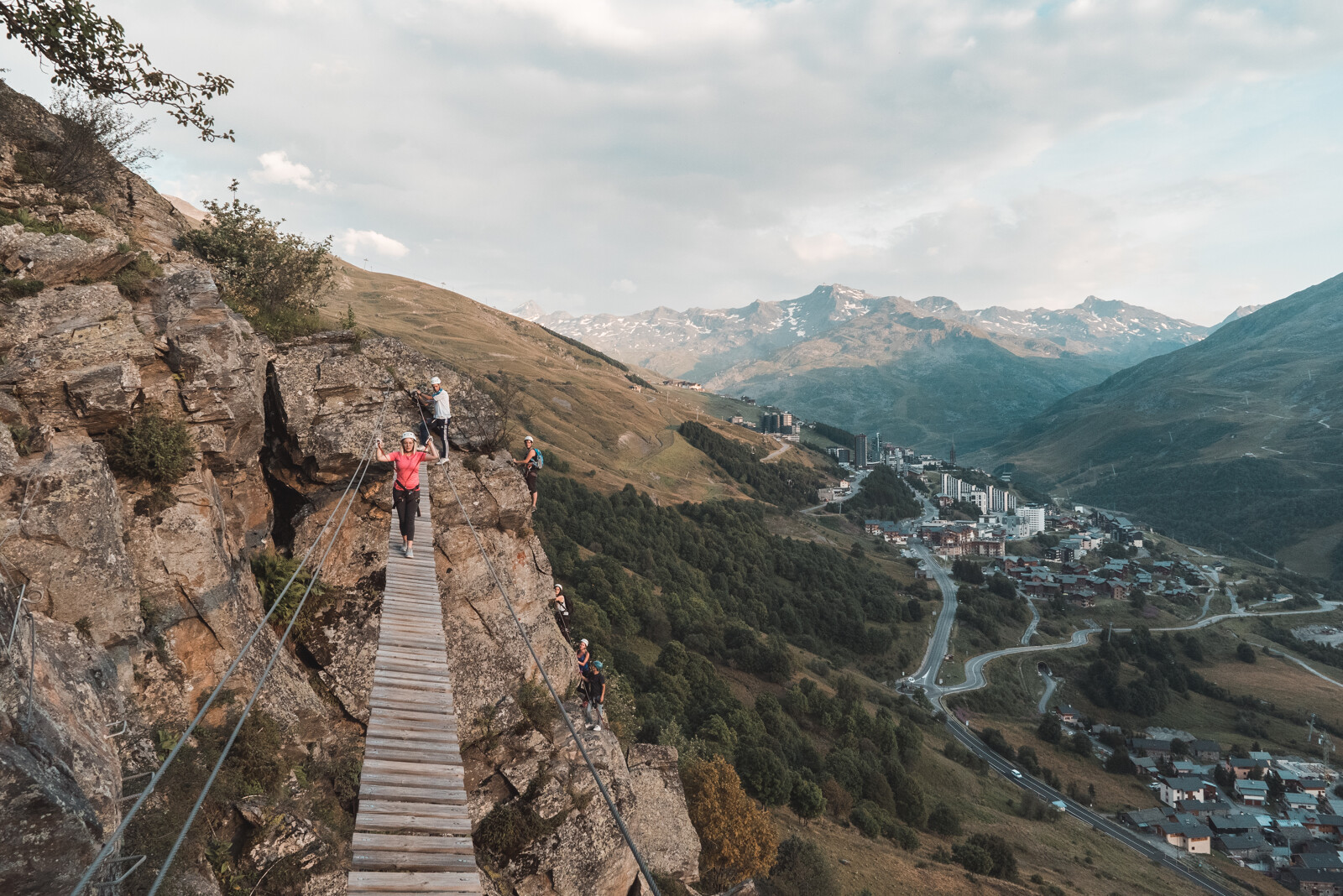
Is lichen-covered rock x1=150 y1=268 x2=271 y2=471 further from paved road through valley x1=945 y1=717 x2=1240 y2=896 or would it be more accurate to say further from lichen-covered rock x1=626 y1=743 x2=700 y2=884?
paved road through valley x1=945 y1=717 x2=1240 y2=896

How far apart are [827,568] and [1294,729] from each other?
283 ft

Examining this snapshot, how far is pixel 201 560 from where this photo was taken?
12438mm

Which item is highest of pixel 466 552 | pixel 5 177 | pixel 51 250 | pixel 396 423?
pixel 5 177

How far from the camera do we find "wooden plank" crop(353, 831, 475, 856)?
23.4ft

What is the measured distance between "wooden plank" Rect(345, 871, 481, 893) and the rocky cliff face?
92.9 inches

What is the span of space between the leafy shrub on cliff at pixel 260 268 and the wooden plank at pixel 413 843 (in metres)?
16.6

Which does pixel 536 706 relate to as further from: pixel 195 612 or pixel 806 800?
pixel 806 800

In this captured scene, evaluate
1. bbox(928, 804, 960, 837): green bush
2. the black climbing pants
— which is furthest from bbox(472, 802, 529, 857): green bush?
bbox(928, 804, 960, 837): green bush

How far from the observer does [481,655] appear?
18.3 metres

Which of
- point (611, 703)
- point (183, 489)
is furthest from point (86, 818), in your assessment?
point (611, 703)

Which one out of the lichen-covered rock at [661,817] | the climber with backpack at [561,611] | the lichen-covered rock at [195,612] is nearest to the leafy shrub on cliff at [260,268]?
the lichen-covered rock at [195,612]

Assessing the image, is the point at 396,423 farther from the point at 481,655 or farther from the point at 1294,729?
the point at 1294,729

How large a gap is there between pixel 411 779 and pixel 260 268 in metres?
18.9

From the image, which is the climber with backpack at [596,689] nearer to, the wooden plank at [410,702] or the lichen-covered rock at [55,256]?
the wooden plank at [410,702]
